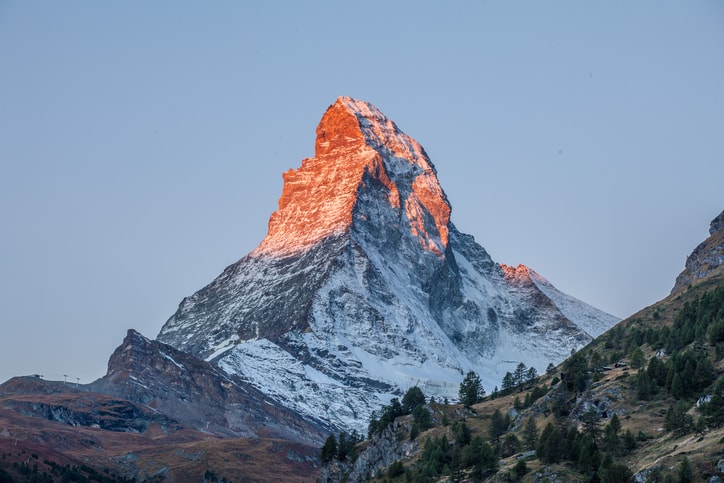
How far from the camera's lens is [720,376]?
191 meters

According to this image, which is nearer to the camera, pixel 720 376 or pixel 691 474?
pixel 691 474

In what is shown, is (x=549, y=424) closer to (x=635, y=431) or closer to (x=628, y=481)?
(x=635, y=431)

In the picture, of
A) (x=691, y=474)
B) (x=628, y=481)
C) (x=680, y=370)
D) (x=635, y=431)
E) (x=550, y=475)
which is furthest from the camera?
(x=680, y=370)

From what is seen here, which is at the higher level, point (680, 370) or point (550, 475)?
point (680, 370)

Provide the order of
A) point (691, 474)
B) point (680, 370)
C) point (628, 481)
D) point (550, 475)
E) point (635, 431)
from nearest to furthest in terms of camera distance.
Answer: point (691, 474), point (628, 481), point (550, 475), point (635, 431), point (680, 370)

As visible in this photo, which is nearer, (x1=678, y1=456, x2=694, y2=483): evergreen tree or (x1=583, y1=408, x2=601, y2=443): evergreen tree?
(x1=678, y1=456, x2=694, y2=483): evergreen tree

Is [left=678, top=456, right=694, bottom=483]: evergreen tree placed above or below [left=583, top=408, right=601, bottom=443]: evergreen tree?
below

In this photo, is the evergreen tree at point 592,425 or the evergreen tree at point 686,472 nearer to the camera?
the evergreen tree at point 686,472

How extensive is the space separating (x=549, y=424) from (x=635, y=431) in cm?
1355

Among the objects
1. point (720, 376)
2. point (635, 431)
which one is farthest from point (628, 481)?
point (720, 376)

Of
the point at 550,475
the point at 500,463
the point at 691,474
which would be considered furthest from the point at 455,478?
the point at 691,474

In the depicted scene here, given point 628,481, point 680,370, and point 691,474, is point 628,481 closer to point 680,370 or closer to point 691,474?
point 691,474

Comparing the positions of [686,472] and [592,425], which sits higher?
[592,425]

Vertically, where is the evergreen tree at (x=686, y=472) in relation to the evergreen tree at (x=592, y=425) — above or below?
below
